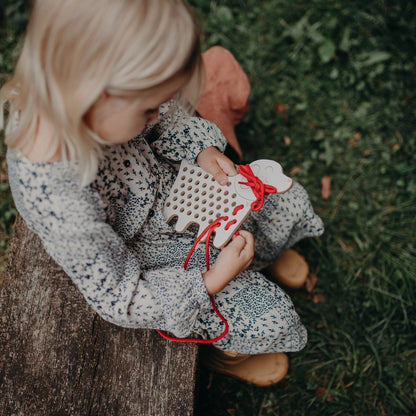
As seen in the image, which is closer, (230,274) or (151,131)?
(230,274)

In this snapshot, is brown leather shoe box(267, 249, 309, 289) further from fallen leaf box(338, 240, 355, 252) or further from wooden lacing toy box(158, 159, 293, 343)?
wooden lacing toy box(158, 159, 293, 343)

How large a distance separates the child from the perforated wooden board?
1.5 inches

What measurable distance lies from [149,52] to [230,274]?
695 mm

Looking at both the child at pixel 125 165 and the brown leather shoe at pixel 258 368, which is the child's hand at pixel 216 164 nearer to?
the child at pixel 125 165

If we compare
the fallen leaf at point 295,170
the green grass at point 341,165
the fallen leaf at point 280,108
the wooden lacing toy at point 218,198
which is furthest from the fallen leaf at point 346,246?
the wooden lacing toy at point 218,198

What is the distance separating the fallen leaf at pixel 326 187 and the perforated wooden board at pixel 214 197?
3.28ft

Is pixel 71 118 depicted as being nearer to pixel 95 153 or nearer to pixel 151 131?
pixel 95 153

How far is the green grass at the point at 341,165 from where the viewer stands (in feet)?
6.42

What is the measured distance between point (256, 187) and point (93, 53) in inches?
25.3

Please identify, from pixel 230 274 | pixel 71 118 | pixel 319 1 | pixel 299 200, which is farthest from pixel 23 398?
pixel 319 1

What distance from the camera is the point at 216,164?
1.48 meters

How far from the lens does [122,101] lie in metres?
0.97

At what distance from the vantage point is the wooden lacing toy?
1324 millimetres

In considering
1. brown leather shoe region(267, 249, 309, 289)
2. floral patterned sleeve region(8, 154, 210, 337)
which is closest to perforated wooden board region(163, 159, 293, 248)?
floral patterned sleeve region(8, 154, 210, 337)
